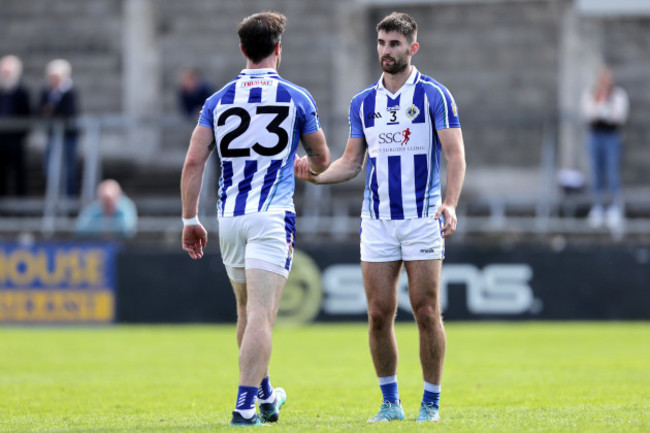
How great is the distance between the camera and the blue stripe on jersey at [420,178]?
6395 mm

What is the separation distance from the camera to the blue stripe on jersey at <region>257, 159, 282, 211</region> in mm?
6004

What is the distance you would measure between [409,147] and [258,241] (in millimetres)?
1096

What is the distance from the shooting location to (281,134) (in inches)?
237

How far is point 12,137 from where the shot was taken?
53.2ft

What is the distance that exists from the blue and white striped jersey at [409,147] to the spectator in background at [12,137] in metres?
10.7

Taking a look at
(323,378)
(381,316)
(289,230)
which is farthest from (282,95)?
(323,378)

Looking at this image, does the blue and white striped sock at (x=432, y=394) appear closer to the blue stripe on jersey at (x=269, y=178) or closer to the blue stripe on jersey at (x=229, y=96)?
the blue stripe on jersey at (x=269, y=178)

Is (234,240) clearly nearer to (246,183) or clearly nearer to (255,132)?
(246,183)

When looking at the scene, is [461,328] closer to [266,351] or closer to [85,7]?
[266,351]

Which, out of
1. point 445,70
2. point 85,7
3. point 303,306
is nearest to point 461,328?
point 303,306

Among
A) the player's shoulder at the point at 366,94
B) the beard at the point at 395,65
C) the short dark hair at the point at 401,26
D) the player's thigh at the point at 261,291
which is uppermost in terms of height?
the short dark hair at the point at 401,26

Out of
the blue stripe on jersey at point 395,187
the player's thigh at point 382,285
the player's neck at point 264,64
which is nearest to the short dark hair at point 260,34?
the player's neck at point 264,64

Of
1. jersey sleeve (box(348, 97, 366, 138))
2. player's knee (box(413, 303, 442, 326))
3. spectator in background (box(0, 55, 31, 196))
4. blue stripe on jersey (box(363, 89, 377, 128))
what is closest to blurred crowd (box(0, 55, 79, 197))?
spectator in background (box(0, 55, 31, 196))

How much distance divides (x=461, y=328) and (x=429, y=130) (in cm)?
828
